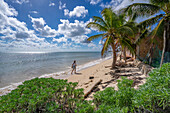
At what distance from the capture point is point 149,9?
7926 mm

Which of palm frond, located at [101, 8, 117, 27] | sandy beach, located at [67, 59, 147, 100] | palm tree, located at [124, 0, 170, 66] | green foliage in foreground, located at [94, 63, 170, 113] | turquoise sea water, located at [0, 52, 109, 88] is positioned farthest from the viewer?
turquoise sea water, located at [0, 52, 109, 88]

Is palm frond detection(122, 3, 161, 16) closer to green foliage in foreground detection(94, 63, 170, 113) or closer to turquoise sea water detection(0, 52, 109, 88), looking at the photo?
green foliage in foreground detection(94, 63, 170, 113)

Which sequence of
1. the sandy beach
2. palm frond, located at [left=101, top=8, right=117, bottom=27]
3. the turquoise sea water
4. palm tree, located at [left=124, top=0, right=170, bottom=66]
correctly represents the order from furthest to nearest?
the turquoise sea water
palm frond, located at [left=101, top=8, right=117, bottom=27]
palm tree, located at [left=124, top=0, right=170, bottom=66]
the sandy beach

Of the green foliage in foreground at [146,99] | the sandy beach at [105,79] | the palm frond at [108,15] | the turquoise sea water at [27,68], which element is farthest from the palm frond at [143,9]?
the turquoise sea water at [27,68]

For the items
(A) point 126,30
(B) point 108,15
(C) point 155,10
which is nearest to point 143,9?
(C) point 155,10

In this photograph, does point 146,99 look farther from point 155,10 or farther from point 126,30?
point 155,10

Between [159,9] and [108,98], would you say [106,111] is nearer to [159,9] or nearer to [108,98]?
[108,98]

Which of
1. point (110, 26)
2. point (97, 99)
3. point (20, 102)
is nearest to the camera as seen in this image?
point (20, 102)

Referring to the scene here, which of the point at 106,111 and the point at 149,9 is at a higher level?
the point at 149,9

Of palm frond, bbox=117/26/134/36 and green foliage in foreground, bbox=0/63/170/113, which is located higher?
palm frond, bbox=117/26/134/36

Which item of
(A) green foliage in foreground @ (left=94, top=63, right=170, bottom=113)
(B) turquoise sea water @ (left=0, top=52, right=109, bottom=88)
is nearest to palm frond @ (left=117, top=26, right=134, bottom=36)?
(A) green foliage in foreground @ (left=94, top=63, right=170, bottom=113)

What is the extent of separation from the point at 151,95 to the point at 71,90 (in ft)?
6.14

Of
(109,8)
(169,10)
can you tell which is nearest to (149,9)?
(169,10)

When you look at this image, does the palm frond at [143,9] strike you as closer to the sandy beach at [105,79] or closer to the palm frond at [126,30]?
the palm frond at [126,30]
